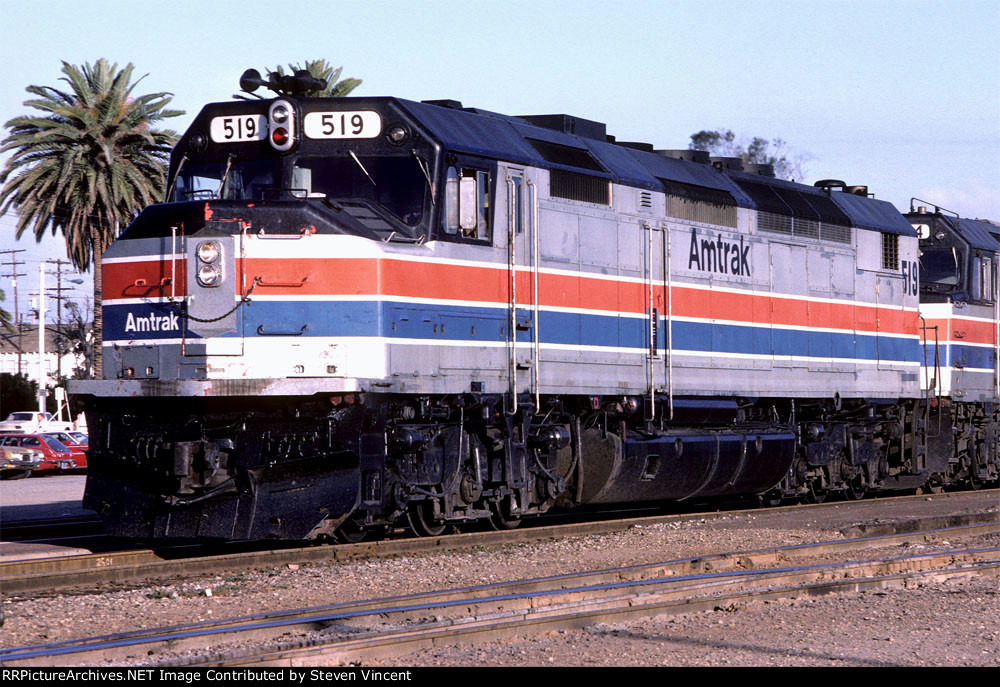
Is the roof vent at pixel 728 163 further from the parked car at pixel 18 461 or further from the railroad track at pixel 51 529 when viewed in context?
the parked car at pixel 18 461

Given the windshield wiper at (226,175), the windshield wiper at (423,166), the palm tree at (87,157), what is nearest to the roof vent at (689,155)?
the windshield wiper at (423,166)

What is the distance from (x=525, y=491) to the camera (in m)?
14.1

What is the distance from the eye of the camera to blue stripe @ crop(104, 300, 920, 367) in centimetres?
1181

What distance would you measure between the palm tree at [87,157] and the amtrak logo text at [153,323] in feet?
83.6

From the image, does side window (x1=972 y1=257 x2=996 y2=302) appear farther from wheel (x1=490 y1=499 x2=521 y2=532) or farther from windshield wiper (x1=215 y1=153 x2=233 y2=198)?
windshield wiper (x1=215 y1=153 x2=233 y2=198)

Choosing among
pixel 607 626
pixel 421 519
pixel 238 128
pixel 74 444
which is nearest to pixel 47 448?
pixel 74 444

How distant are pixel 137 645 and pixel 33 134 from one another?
33.0 m

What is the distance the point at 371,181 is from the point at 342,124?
0.61 metres

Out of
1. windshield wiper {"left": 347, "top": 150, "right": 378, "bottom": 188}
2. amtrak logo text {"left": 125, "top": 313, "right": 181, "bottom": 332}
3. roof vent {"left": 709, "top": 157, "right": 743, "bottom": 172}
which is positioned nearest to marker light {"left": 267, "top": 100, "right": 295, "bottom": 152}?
windshield wiper {"left": 347, "top": 150, "right": 378, "bottom": 188}

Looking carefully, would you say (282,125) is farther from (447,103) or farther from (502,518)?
(502,518)

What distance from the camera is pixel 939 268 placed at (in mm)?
22312

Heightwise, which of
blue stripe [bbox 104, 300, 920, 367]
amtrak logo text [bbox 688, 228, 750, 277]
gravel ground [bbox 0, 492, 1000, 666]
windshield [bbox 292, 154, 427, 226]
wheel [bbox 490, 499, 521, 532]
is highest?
windshield [bbox 292, 154, 427, 226]

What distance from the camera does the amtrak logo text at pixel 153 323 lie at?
12008 millimetres

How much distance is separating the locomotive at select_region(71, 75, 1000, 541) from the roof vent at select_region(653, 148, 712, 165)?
0.30ft
